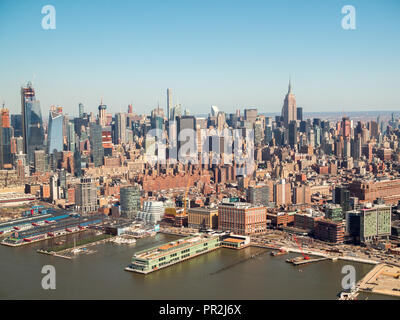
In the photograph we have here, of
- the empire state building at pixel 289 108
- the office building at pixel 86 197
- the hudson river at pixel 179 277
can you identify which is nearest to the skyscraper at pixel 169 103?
the empire state building at pixel 289 108

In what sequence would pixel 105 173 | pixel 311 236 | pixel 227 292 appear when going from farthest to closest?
pixel 105 173 → pixel 311 236 → pixel 227 292

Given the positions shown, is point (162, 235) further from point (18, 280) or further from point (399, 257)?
point (399, 257)

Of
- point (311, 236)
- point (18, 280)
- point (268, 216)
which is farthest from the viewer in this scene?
point (268, 216)

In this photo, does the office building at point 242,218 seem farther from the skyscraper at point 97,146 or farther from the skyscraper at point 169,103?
the skyscraper at point 169,103

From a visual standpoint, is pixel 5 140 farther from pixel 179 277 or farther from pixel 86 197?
pixel 179 277

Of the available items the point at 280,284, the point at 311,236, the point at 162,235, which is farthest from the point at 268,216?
the point at 280,284

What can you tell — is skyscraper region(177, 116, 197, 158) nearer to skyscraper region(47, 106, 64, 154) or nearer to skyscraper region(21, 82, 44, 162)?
skyscraper region(47, 106, 64, 154)

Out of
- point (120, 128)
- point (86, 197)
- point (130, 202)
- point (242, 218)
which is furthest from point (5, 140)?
point (242, 218)
